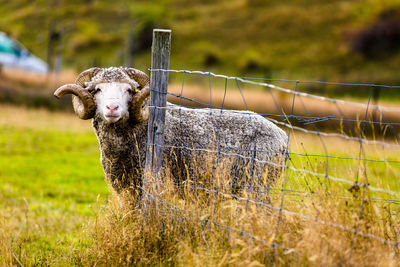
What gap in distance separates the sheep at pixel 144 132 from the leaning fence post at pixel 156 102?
14.3 inches

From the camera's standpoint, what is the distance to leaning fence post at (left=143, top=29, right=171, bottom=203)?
4.73 meters

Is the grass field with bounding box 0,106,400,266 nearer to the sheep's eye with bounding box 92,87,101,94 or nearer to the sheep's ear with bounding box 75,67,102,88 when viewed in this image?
the sheep's eye with bounding box 92,87,101,94

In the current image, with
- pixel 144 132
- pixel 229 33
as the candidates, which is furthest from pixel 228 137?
pixel 229 33

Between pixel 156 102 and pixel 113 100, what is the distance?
56 cm

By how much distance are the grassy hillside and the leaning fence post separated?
3406 centimetres

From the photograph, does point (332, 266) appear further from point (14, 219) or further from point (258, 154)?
point (14, 219)

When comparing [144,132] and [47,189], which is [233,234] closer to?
[144,132]

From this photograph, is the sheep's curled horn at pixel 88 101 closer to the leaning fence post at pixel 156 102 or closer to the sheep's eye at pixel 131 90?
the sheep's eye at pixel 131 90

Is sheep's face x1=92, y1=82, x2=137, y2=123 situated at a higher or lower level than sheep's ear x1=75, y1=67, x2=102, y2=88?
lower

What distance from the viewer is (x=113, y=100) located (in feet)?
16.6

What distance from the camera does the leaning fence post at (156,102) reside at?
15.5 feet

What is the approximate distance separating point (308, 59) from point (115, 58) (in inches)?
759

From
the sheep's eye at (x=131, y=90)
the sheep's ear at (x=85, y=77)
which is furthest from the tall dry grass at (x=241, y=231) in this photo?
the sheep's ear at (x=85, y=77)

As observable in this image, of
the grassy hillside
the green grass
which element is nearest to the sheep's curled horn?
the green grass
